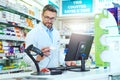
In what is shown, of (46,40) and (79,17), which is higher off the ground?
(79,17)

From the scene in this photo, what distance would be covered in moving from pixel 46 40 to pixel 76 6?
4609 mm

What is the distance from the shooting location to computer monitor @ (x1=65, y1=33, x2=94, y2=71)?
245 centimetres

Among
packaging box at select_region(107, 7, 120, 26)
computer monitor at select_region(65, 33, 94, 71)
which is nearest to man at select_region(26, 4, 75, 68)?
computer monitor at select_region(65, 33, 94, 71)

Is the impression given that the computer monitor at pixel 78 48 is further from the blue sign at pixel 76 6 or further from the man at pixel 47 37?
the blue sign at pixel 76 6

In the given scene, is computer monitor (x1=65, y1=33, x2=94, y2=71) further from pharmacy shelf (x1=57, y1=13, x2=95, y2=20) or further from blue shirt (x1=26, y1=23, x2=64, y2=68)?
pharmacy shelf (x1=57, y1=13, x2=95, y2=20)

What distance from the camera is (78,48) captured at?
2.50 metres

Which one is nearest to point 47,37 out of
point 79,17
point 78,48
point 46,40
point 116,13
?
point 46,40

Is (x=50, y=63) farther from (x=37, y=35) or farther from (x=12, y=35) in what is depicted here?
(x=12, y=35)

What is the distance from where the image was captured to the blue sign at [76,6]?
7256 mm

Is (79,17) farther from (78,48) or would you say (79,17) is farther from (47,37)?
(78,48)

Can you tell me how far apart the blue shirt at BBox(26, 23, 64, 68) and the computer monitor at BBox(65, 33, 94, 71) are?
561 millimetres

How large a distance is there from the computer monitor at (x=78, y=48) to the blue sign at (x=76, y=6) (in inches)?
188

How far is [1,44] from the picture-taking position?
4262 millimetres

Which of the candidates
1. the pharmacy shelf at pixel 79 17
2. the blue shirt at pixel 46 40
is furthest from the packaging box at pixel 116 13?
the pharmacy shelf at pixel 79 17
